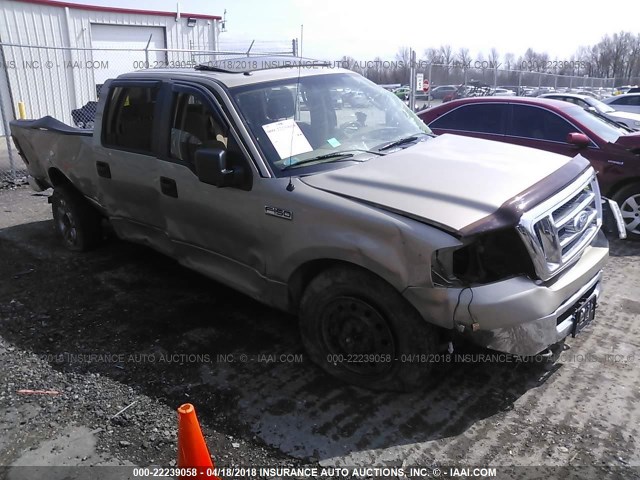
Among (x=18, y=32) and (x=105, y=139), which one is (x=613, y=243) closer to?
(x=105, y=139)

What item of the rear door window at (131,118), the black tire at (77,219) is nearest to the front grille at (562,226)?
the rear door window at (131,118)

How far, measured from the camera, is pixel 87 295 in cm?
496

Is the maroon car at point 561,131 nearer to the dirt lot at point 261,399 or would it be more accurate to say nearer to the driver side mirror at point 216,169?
→ the dirt lot at point 261,399

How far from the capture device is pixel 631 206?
6496 mm

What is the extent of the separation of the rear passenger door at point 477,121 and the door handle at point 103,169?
4.77m

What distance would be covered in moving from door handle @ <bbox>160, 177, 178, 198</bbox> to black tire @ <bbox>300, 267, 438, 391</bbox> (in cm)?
145

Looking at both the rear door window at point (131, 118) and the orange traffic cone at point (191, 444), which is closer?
the orange traffic cone at point (191, 444)

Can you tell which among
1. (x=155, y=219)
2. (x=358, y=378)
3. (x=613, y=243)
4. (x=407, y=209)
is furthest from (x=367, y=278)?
(x=613, y=243)

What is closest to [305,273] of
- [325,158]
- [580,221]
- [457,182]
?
[325,158]

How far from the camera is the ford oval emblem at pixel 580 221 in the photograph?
3.35 m

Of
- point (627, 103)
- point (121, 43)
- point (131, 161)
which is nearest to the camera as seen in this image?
point (131, 161)

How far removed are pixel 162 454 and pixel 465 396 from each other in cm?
184

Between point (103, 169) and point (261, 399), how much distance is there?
289 cm

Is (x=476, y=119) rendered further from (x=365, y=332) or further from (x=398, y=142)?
(x=365, y=332)
